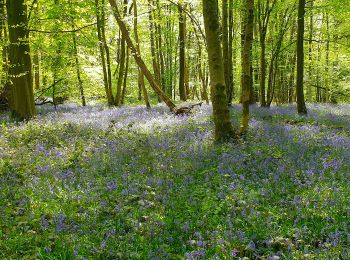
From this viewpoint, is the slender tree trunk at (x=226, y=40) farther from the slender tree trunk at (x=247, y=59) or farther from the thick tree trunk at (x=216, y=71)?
the thick tree trunk at (x=216, y=71)

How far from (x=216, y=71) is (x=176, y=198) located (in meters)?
4.75

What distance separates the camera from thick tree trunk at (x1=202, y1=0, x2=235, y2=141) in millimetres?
9391

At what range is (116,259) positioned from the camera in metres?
4.04

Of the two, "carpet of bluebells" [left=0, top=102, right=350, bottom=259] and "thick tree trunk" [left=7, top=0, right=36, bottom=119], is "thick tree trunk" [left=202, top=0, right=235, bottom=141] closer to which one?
"carpet of bluebells" [left=0, top=102, right=350, bottom=259]

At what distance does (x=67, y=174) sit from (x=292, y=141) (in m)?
5.75

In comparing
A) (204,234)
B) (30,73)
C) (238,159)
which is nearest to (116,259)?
(204,234)

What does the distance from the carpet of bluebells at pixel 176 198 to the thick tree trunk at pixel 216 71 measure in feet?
1.73

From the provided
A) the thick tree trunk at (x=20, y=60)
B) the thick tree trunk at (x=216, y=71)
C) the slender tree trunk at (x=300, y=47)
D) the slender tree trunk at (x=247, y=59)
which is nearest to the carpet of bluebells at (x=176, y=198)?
the thick tree trunk at (x=216, y=71)

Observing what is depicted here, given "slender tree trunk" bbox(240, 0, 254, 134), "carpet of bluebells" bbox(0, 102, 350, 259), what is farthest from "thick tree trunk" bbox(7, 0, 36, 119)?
"slender tree trunk" bbox(240, 0, 254, 134)

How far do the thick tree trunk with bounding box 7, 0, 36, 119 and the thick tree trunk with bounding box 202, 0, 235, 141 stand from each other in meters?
8.05

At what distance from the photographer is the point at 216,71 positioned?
950 cm

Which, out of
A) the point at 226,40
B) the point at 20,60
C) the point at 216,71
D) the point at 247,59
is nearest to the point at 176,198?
the point at 216,71

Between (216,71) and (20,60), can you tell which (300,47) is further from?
(20,60)

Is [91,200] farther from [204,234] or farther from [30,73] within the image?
[30,73]
